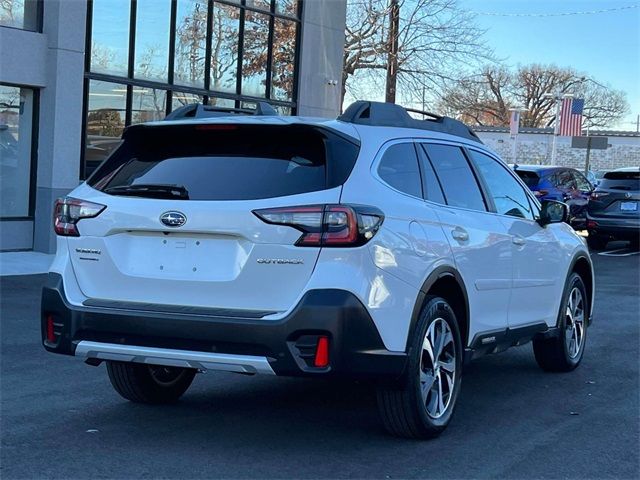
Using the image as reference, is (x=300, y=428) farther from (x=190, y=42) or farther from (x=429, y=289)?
(x=190, y=42)

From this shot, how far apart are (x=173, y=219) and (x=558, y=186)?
17.4 m

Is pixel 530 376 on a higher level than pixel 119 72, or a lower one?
lower

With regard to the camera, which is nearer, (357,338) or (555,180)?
(357,338)

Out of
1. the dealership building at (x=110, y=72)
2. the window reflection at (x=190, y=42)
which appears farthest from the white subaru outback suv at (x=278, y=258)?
the window reflection at (x=190, y=42)

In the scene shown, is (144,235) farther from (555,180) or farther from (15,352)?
(555,180)

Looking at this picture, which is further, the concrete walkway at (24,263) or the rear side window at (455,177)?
the concrete walkway at (24,263)

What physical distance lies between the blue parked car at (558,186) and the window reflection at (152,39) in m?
8.03

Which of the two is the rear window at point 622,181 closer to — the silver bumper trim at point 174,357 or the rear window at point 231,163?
the rear window at point 231,163

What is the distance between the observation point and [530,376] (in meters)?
7.87

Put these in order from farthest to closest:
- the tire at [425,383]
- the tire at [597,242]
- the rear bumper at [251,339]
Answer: the tire at [597,242], the tire at [425,383], the rear bumper at [251,339]

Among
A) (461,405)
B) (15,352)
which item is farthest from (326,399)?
Answer: (15,352)

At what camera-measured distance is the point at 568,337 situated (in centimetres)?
800

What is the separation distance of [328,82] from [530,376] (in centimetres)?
1406

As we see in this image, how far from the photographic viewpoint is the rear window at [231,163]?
5.13 meters
